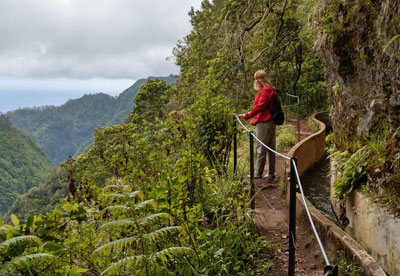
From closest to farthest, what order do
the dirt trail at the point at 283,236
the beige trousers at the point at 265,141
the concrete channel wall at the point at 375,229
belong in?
the dirt trail at the point at 283,236
the concrete channel wall at the point at 375,229
the beige trousers at the point at 265,141

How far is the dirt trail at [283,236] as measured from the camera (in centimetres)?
398

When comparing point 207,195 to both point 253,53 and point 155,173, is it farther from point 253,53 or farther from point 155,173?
point 253,53

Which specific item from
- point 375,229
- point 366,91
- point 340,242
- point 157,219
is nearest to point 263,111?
point 366,91

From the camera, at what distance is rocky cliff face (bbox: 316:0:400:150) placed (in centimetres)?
506

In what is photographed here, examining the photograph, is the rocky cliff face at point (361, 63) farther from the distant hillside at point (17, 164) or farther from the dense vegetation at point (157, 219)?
the distant hillside at point (17, 164)

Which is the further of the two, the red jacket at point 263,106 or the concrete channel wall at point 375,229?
the red jacket at point 263,106

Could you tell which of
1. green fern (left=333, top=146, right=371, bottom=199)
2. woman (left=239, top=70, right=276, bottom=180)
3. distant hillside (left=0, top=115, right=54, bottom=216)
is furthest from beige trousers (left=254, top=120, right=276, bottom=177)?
distant hillside (left=0, top=115, right=54, bottom=216)

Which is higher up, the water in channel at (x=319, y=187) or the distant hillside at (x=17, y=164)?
the water in channel at (x=319, y=187)

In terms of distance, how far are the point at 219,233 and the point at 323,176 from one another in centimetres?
652

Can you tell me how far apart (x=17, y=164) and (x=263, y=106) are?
130 meters

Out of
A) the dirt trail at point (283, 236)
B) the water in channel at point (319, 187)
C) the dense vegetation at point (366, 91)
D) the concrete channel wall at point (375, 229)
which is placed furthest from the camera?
the water in channel at point (319, 187)

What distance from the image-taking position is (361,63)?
591 cm

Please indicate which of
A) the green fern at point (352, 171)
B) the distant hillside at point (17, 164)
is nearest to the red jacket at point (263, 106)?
the green fern at point (352, 171)

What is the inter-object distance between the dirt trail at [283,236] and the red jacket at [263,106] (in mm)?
1247
